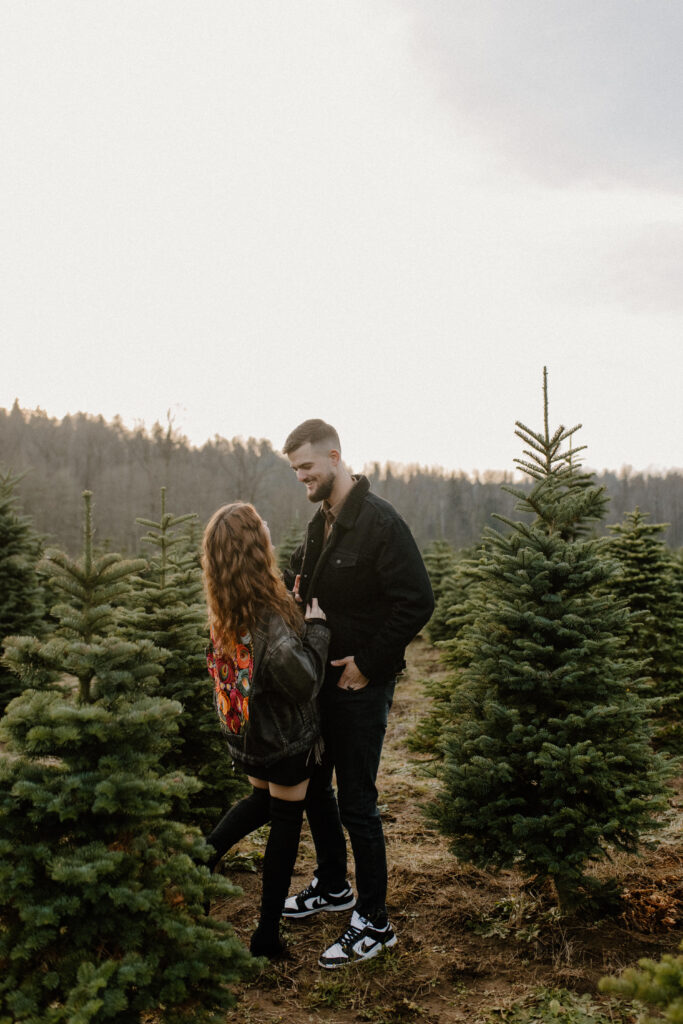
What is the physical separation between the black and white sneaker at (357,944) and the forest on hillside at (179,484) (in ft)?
64.1

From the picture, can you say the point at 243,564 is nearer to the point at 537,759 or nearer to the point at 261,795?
the point at 261,795

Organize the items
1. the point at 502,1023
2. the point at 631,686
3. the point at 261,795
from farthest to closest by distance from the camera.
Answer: the point at 631,686
the point at 261,795
the point at 502,1023

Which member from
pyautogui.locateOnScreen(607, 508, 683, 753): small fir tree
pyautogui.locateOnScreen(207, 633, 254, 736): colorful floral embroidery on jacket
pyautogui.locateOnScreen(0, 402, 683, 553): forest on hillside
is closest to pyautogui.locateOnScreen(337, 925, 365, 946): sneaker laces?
pyautogui.locateOnScreen(207, 633, 254, 736): colorful floral embroidery on jacket

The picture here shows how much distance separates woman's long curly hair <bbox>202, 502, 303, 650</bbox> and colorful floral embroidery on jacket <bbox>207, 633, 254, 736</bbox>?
0.21 feet

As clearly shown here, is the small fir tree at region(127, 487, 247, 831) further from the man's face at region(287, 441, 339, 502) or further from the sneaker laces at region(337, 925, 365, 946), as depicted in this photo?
the man's face at region(287, 441, 339, 502)

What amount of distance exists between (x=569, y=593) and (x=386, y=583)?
4.08 ft

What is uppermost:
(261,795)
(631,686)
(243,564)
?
(243,564)

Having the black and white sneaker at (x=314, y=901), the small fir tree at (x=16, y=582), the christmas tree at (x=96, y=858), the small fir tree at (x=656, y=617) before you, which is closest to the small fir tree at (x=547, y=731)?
the black and white sneaker at (x=314, y=901)

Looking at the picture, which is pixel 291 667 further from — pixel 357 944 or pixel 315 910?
pixel 315 910

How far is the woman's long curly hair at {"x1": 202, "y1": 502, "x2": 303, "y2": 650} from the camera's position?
122 inches

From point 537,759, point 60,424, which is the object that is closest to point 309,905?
point 537,759

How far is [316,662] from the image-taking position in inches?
126

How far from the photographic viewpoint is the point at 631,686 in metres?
3.77

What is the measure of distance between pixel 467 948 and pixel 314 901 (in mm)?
890
